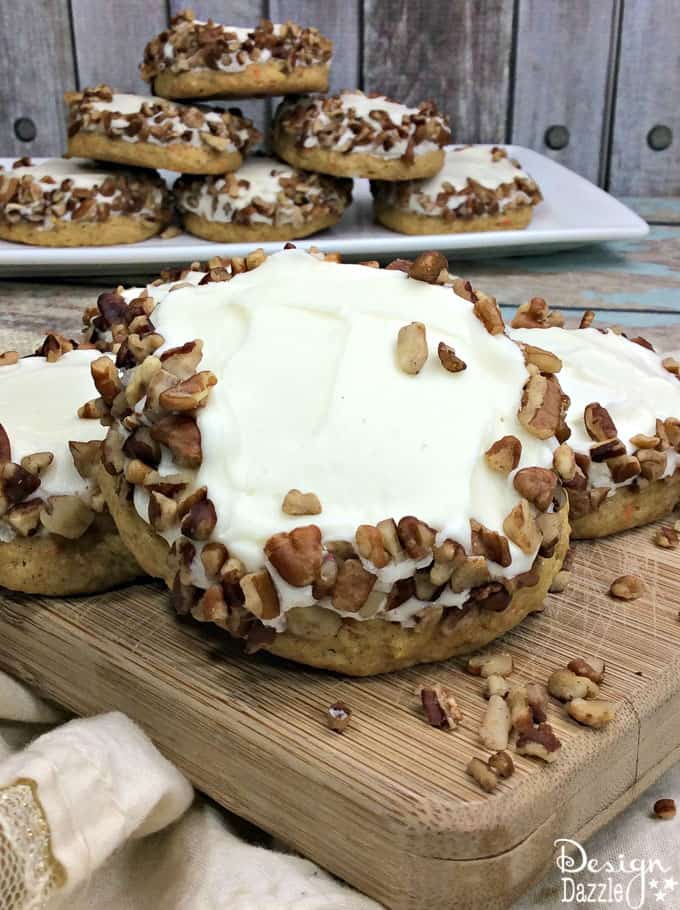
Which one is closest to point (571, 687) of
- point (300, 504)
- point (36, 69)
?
point (300, 504)

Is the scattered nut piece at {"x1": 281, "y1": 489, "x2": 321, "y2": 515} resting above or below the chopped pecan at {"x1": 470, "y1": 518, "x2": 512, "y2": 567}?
above

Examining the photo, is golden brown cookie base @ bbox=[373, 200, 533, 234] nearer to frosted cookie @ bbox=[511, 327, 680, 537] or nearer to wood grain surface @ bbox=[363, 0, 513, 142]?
wood grain surface @ bbox=[363, 0, 513, 142]

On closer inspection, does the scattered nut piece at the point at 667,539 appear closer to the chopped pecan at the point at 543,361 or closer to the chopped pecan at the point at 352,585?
the chopped pecan at the point at 543,361

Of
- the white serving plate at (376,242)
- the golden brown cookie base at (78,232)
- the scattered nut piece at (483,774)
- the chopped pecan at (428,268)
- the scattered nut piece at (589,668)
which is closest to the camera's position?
the scattered nut piece at (483,774)

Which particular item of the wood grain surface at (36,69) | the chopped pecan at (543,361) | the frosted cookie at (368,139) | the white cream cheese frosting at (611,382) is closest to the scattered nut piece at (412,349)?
the chopped pecan at (543,361)

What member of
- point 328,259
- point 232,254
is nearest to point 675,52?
point 232,254

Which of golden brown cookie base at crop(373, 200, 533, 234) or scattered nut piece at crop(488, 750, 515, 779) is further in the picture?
golden brown cookie base at crop(373, 200, 533, 234)

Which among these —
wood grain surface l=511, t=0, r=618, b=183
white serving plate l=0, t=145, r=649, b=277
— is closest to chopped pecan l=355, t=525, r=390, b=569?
white serving plate l=0, t=145, r=649, b=277
